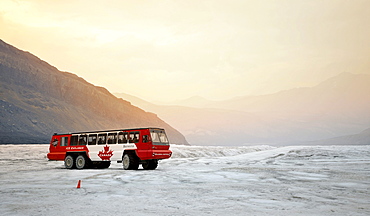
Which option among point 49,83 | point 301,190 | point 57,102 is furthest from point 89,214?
point 49,83

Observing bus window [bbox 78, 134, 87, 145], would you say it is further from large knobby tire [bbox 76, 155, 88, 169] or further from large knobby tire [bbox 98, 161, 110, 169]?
large knobby tire [bbox 98, 161, 110, 169]

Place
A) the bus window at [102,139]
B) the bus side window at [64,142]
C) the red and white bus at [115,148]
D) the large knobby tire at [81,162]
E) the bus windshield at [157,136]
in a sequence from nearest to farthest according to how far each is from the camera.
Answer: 1. the red and white bus at [115,148]
2. the bus windshield at [157,136]
3. the bus window at [102,139]
4. the large knobby tire at [81,162]
5. the bus side window at [64,142]

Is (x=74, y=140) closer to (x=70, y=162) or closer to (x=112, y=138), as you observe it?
(x=70, y=162)

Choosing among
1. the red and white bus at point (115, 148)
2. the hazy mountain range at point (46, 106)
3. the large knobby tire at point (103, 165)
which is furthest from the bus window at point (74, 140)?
the hazy mountain range at point (46, 106)

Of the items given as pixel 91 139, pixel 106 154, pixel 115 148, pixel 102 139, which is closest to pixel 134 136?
pixel 115 148

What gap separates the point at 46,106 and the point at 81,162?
10909 centimetres

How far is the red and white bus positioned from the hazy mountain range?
8259cm

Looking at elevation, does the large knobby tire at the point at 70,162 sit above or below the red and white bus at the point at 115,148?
below

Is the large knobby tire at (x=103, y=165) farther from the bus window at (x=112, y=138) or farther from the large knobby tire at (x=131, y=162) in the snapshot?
the large knobby tire at (x=131, y=162)

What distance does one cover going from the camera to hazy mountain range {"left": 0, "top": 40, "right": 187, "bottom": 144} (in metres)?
113

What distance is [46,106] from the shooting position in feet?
424

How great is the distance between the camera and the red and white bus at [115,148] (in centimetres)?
2516

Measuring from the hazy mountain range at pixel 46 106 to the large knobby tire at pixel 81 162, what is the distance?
3295 inches

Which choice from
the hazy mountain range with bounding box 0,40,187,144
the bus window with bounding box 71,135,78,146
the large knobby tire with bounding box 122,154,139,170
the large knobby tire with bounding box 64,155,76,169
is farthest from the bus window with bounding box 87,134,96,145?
the hazy mountain range with bounding box 0,40,187,144
